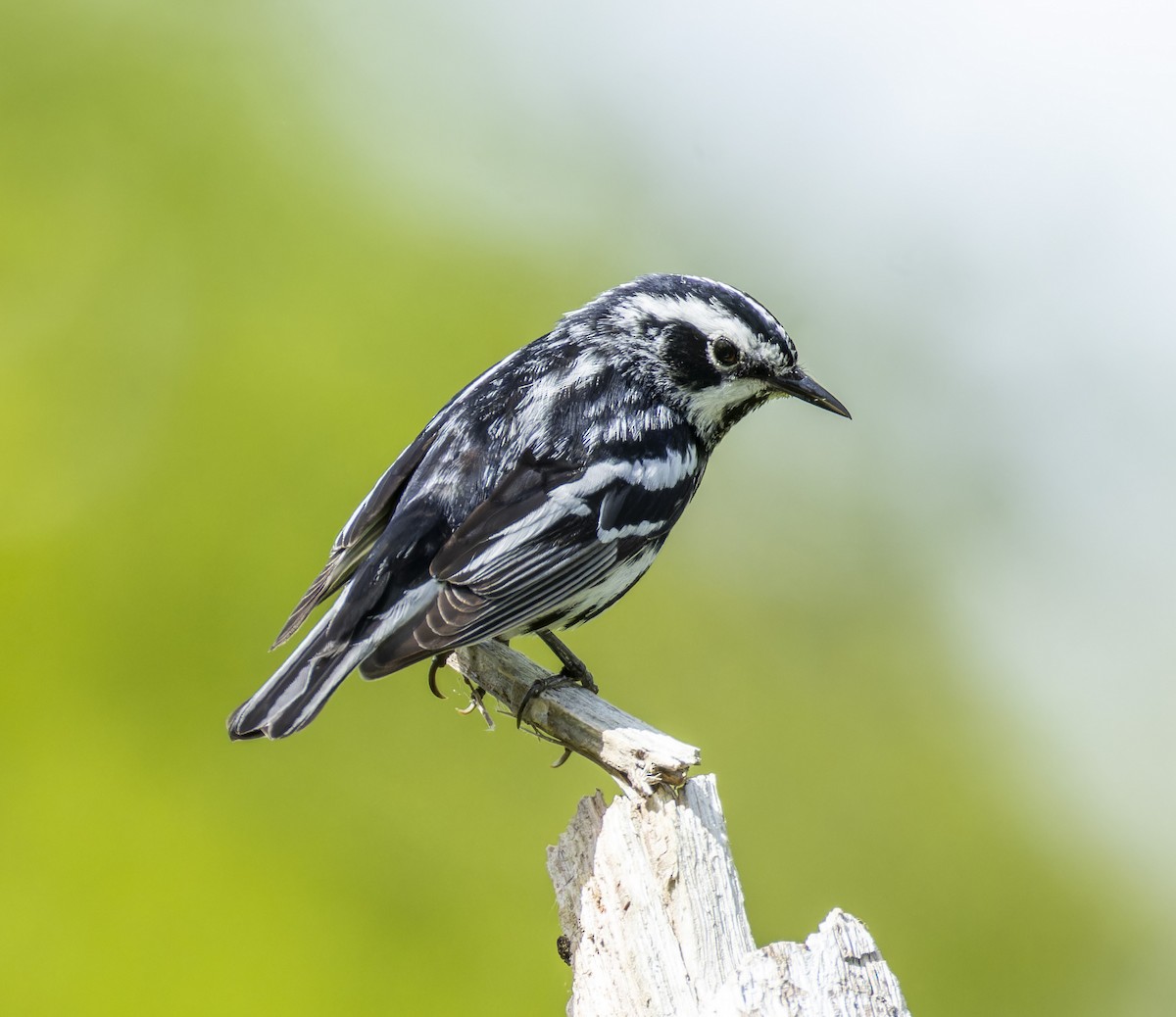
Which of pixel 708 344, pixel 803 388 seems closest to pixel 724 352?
pixel 708 344

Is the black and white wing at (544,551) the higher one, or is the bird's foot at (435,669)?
the black and white wing at (544,551)

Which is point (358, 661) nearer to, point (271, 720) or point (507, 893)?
point (271, 720)

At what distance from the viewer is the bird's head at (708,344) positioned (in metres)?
4.45

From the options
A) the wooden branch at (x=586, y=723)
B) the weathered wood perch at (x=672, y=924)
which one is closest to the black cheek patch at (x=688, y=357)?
the wooden branch at (x=586, y=723)

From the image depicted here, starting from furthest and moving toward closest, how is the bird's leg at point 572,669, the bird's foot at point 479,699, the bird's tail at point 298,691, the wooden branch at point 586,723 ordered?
the bird's foot at point 479,699 → the bird's leg at point 572,669 → the bird's tail at point 298,691 → the wooden branch at point 586,723

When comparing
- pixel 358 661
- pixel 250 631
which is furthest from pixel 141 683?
pixel 358 661

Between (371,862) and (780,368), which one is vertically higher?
(780,368)

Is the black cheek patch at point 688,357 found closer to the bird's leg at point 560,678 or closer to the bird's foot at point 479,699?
the bird's leg at point 560,678

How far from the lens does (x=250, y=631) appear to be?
20.2ft

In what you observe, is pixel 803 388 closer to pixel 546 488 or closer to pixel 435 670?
pixel 546 488

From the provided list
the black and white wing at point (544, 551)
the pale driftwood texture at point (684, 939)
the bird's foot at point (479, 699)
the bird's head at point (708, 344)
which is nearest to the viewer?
the pale driftwood texture at point (684, 939)

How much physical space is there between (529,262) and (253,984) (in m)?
4.11

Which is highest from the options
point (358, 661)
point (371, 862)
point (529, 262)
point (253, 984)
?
point (529, 262)

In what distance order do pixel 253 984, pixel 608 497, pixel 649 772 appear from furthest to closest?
1. pixel 253 984
2. pixel 608 497
3. pixel 649 772
